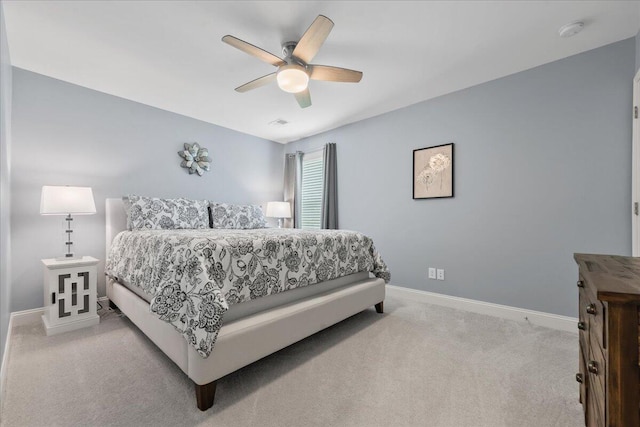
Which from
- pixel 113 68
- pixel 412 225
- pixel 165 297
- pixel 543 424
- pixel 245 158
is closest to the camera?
pixel 543 424

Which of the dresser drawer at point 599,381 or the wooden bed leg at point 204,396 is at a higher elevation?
the dresser drawer at point 599,381

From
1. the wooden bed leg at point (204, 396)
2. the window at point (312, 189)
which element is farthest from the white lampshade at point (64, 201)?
the window at point (312, 189)

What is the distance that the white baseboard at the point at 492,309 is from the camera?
238 cm

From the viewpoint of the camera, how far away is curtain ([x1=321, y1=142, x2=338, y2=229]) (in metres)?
4.18

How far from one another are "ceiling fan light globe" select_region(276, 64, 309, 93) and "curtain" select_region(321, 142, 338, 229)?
6.40 feet

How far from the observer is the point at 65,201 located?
2420 mm

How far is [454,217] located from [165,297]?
2.83m

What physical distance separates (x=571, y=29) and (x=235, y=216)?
144 inches

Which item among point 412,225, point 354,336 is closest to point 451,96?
point 412,225

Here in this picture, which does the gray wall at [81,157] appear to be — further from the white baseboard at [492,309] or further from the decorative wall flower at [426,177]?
the white baseboard at [492,309]

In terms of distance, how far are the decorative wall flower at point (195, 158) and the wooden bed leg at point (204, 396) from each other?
9.94 ft

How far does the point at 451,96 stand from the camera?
3.06 m

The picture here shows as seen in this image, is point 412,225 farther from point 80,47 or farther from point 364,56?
point 80,47

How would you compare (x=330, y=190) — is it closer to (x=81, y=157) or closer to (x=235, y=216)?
(x=235, y=216)
